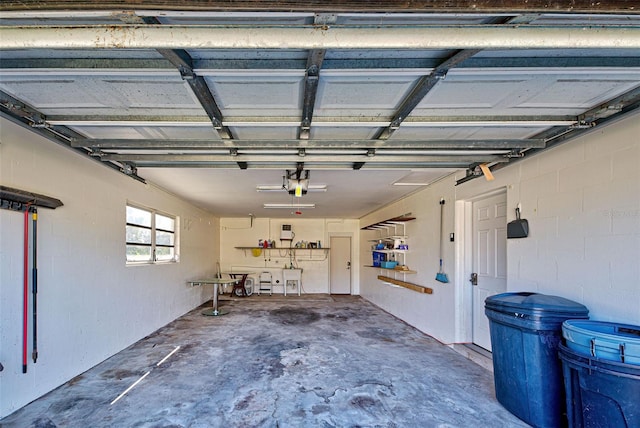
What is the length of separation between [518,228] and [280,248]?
7834mm

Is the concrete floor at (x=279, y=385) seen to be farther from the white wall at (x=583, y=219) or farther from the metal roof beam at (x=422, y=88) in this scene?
the metal roof beam at (x=422, y=88)

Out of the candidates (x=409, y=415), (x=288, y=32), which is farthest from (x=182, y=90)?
(x=409, y=415)

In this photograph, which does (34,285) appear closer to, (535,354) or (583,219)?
(535,354)

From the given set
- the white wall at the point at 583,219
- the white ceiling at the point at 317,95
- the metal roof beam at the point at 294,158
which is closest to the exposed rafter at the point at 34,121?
the white ceiling at the point at 317,95

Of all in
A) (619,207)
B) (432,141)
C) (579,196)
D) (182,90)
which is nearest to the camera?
(182,90)

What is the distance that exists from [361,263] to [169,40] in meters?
9.08

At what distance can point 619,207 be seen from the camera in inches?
85.7

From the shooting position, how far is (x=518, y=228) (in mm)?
3104

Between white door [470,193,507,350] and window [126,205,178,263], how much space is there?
472 cm

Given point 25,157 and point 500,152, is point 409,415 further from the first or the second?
point 25,157

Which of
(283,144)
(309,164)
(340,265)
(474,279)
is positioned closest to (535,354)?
(474,279)

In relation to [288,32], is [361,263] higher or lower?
lower

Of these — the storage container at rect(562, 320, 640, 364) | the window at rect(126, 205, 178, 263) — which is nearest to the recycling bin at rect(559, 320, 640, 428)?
the storage container at rect(562, 320, 640, 364)

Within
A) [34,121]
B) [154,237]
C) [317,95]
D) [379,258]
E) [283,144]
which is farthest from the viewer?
[379,258]
